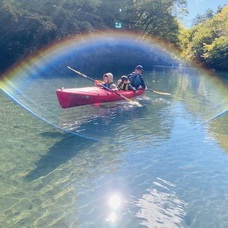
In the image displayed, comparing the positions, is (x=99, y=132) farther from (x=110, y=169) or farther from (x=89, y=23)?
(x=89, y=23)

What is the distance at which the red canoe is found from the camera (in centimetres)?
952

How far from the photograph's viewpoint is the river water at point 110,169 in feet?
15.5

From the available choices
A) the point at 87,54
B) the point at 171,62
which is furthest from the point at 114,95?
the point at 171,62

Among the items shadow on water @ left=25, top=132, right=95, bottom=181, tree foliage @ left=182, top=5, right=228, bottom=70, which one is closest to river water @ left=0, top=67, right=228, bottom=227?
shadow on water @ left=25, top=132, right=95, bottom=181

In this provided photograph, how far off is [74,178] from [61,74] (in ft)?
69.8

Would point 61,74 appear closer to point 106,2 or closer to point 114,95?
point 106,2

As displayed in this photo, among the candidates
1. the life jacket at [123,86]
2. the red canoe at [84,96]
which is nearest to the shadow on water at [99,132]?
the red canoe at [84,96]

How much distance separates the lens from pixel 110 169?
→ 6430 mm

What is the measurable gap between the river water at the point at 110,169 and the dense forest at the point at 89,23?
15727 millimetres

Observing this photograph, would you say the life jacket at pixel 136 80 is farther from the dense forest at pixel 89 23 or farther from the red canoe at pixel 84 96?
the dense forest at pixel 89 23

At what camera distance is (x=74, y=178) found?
585 centimetres

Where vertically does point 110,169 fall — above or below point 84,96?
below

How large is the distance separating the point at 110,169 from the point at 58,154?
1.36 m

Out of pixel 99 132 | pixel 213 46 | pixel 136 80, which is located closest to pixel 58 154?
pixel 99 132
